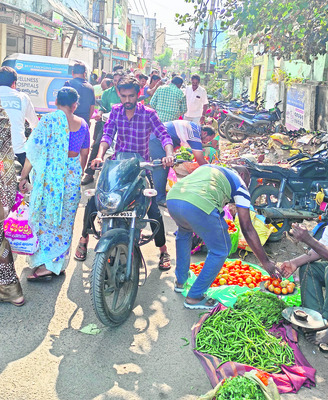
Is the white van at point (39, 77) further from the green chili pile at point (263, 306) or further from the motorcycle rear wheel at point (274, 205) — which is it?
the green chili pile at point (263, 306)

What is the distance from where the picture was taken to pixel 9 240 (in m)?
4.35

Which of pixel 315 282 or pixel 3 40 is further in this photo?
pixel 3 40

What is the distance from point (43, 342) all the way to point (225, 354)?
1.35m

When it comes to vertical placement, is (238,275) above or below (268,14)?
below

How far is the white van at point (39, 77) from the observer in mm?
8469

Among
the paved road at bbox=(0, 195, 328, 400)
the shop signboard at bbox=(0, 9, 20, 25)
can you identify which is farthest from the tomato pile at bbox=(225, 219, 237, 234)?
the shop signboard at bbox=(0, 9, 20, 25)

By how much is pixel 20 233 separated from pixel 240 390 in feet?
8.28

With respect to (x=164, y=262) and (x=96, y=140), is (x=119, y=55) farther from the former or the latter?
(x=164, y=262)

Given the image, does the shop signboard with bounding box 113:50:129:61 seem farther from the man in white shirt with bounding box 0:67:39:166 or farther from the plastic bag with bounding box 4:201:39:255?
the plastic bag with bounding box 4:201:39:255

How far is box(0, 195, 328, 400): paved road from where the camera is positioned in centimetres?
301

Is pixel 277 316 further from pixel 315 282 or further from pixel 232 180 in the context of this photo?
pixel 232 180

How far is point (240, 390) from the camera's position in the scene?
2.71m

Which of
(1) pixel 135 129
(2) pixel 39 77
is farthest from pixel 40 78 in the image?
(1) pixel 135 129

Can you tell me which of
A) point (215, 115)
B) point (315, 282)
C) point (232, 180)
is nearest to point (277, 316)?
point (315, 282)
